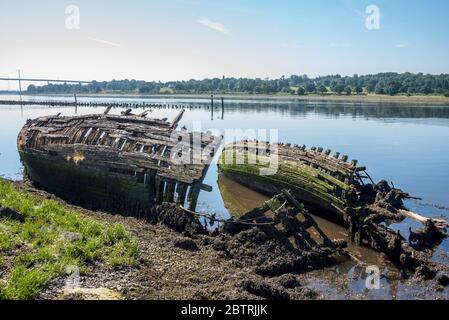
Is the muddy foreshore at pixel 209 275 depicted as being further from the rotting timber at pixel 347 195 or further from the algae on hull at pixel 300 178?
the algae on hull at pixel 300 178

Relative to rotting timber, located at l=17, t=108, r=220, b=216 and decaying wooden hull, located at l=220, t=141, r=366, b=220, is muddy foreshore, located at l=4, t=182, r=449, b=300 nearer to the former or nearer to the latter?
rotting timber, located at l=17, t=108, r=220, b=216

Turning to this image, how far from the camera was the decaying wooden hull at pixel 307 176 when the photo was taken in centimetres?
2042

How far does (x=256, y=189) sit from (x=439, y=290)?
50.8 feet

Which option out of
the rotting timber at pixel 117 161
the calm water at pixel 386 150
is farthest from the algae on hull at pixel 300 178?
the rotting timber at pixel 117 161

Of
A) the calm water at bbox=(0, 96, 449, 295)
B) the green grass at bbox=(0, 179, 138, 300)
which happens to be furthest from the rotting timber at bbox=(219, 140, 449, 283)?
the green grass at bbox=(0, 179, 138, 300)

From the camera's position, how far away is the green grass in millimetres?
10384

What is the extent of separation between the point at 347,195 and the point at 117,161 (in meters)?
11.0

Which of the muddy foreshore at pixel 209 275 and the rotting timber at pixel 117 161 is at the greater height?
the rotting timber at pixel 117 161

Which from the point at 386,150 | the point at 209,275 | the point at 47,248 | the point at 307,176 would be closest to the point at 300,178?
the point at 307,176

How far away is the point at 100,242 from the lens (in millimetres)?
13547

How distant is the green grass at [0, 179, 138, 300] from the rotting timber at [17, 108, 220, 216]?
378 cm
